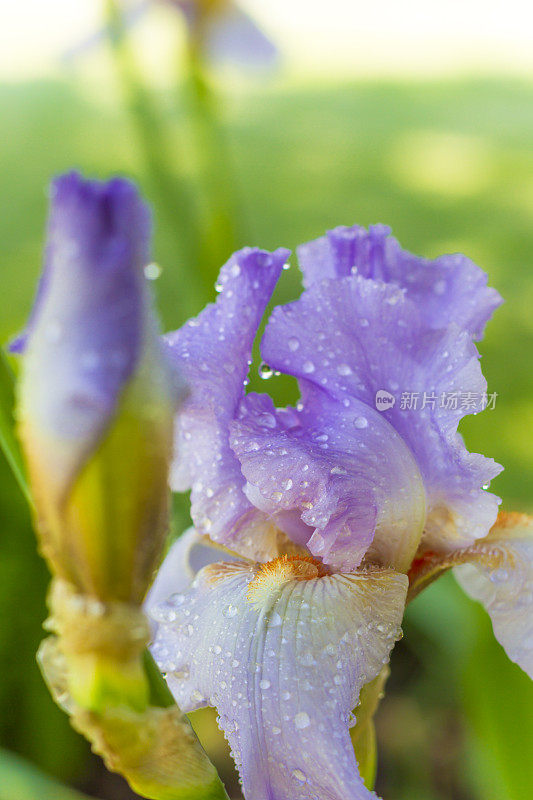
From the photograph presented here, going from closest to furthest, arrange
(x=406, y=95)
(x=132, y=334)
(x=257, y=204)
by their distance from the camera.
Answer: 1. (x=132, y=334)
2. (x=257, y=204)
3. (x=406, y=95)

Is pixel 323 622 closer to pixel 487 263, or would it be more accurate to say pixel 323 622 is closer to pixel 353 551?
pixel 353 551

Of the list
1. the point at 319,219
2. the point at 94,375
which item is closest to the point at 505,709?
the point at 94,375

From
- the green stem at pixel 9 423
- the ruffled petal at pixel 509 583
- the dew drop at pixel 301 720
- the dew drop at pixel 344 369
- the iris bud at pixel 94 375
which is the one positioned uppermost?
the iris bud at pixel 94 375

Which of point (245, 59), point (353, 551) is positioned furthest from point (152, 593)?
point (245, 59)

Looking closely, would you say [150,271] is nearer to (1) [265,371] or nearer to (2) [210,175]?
(1) [265,371]

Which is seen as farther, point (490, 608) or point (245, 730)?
point (490, 608)

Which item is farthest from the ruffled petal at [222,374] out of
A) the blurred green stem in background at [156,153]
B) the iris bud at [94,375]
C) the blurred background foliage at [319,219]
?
the blurred green stem in background at [156,153]

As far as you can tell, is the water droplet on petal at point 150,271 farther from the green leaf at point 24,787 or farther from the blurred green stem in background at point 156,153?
the blurred green stem in background at point 156,153
